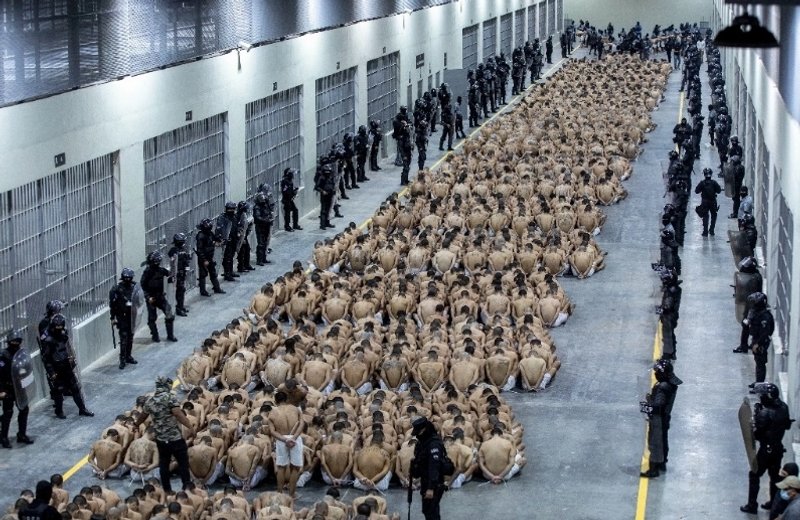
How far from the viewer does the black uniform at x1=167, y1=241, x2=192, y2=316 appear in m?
26.8

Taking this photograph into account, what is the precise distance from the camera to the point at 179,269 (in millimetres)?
27031

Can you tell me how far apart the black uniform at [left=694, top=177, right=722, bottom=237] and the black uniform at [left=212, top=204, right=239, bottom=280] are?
30.6 ft

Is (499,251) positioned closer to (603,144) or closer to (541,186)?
(541,186)

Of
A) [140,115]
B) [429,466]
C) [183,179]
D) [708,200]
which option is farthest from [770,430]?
[708,200]

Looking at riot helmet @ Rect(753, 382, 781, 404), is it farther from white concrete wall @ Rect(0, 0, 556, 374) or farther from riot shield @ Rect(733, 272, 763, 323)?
white concrete wall @ Rect(0, 0, 556, 374)

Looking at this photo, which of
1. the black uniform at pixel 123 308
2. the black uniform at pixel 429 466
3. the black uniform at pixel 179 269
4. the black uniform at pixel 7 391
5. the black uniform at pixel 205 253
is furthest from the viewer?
the black uniform at pixel 205 253

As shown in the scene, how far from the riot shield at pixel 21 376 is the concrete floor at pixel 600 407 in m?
0.69

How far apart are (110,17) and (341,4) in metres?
17.3

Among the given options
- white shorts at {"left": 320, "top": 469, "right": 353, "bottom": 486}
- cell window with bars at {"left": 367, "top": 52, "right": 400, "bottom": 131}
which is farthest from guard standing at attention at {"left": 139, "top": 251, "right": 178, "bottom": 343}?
cell window with bars at {"left": 367, "top": 52, "right": 400, "bottom": 131}

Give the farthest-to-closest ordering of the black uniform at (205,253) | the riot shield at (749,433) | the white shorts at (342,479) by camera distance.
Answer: the black uniform at (205,253)
the white shorts at (342,479)
the riot shield at (749,433)

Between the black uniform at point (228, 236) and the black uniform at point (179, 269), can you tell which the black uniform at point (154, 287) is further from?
the black uniform at point (228, 236)

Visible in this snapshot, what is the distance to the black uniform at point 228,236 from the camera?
97.8 ft

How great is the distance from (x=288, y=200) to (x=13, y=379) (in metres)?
14.9

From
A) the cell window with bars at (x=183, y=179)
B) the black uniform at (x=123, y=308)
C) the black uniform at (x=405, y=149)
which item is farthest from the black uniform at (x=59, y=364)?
the black uniform at (x=405, y=149)
